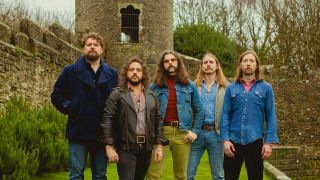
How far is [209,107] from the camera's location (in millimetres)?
6227

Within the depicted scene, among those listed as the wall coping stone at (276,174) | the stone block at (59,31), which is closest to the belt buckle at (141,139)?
the wall coping stone at (276,174)

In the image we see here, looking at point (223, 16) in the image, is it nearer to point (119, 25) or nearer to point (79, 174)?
point (119, 25)

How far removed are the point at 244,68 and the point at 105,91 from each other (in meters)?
1.56

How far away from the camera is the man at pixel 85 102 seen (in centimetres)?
536

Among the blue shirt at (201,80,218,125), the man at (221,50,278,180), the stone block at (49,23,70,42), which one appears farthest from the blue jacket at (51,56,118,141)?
the stone block at (49,23,70,42)

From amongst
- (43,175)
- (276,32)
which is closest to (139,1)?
(276,32)

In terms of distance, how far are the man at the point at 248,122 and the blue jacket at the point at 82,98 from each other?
136 cm

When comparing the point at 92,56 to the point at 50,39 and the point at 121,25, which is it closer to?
the point at 50,39

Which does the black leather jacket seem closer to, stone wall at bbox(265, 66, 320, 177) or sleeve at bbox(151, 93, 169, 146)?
sleeve at bbox(151, 93, 169, 146)

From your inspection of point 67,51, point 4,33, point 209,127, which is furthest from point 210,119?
point 67,51

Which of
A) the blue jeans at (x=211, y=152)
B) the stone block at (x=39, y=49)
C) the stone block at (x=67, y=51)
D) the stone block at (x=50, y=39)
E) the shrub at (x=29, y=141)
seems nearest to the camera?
the blue jeans at (x=211, y=152)

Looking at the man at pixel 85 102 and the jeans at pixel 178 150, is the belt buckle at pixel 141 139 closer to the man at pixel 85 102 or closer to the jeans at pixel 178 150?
the man at pixel 85 102

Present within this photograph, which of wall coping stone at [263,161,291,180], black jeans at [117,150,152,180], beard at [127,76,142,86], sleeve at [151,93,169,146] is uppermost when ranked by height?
beard at [127,76,142,86]

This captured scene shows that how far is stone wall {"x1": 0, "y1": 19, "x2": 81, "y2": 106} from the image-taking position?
9.27 m
